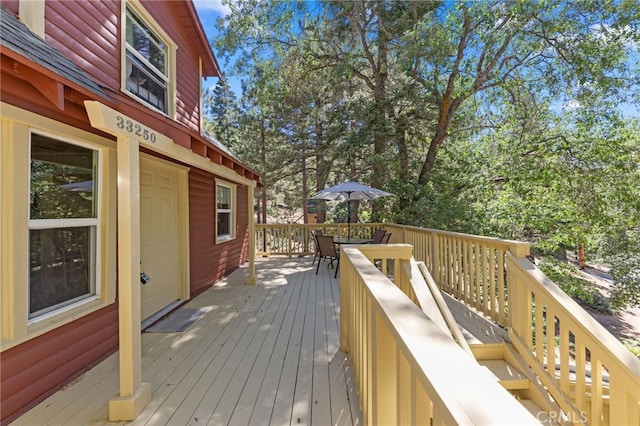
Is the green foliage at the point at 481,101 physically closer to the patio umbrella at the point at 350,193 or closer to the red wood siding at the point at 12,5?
the patio umbrella at the point at 350,193

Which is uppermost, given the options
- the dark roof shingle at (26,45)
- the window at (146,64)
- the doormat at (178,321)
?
the window at (146,64)

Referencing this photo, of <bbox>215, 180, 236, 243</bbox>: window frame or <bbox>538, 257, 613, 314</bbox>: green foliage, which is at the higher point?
<bbox>215, 180, 236, 243</bbox>: window frame

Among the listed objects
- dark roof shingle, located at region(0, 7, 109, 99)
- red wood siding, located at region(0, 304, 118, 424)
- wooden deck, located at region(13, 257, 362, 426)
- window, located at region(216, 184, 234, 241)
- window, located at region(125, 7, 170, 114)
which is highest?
window, located at region(125, 7, 170, 114)

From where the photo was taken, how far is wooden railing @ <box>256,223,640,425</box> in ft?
5.81

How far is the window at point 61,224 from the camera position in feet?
7.18

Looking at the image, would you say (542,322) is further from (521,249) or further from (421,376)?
(421,376)

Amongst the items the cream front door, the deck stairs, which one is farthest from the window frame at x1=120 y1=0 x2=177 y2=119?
the deck stairs

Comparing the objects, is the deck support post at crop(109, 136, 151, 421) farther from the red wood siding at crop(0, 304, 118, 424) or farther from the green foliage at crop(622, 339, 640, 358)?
the green foliage at crop(622, 339, 640, 358)

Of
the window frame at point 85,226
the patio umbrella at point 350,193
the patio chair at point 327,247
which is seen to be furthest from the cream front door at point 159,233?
the patio umbrella at point 350,193

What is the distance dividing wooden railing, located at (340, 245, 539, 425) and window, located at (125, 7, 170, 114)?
393cm

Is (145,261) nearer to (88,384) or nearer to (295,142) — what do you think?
(88,384)

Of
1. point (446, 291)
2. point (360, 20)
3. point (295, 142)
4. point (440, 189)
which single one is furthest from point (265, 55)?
point (446, 291)

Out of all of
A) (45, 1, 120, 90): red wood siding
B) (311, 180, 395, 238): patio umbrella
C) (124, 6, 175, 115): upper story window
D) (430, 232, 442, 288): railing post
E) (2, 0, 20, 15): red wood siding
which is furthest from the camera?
(311, 180, 395, 238): patio umbrella

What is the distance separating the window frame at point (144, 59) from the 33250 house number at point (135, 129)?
1672mm
